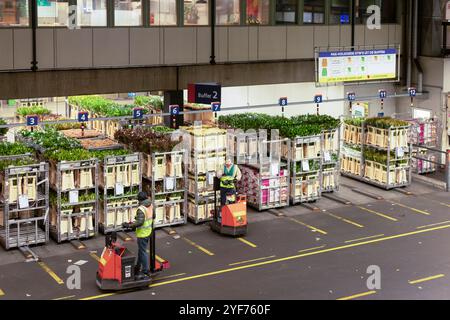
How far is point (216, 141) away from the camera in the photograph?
22.0 m

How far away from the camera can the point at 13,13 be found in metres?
23.4

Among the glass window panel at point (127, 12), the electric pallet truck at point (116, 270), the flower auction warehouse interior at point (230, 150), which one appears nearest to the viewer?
the electric pallet truck at point (116, 270)

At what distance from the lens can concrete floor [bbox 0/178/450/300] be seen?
16719 mm

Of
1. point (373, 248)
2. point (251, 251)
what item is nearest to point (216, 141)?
point (251, 251)

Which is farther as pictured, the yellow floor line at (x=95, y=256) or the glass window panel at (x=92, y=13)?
the glass window panel at (x=92, y=13)

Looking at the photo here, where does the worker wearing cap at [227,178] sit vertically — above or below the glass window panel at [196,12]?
below

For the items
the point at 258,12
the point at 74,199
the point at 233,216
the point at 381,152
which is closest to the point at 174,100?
the point at 258,12

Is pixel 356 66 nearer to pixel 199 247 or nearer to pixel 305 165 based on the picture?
pixel 305 165

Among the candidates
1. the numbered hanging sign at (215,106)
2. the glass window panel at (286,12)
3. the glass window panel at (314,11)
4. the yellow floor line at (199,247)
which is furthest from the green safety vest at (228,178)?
the glass window panel at (314,11)

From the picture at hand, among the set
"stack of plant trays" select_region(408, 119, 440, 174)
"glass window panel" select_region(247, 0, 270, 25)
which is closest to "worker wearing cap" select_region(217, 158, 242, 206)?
"glass window panel" select_region(247, 0, 270, 25)

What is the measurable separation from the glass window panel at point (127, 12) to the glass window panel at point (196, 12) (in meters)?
1.65

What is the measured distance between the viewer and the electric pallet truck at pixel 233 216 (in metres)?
20.5

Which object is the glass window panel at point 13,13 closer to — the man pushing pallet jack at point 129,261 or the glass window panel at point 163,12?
the glass window panel at point 163,12

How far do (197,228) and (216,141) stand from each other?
245 cm
